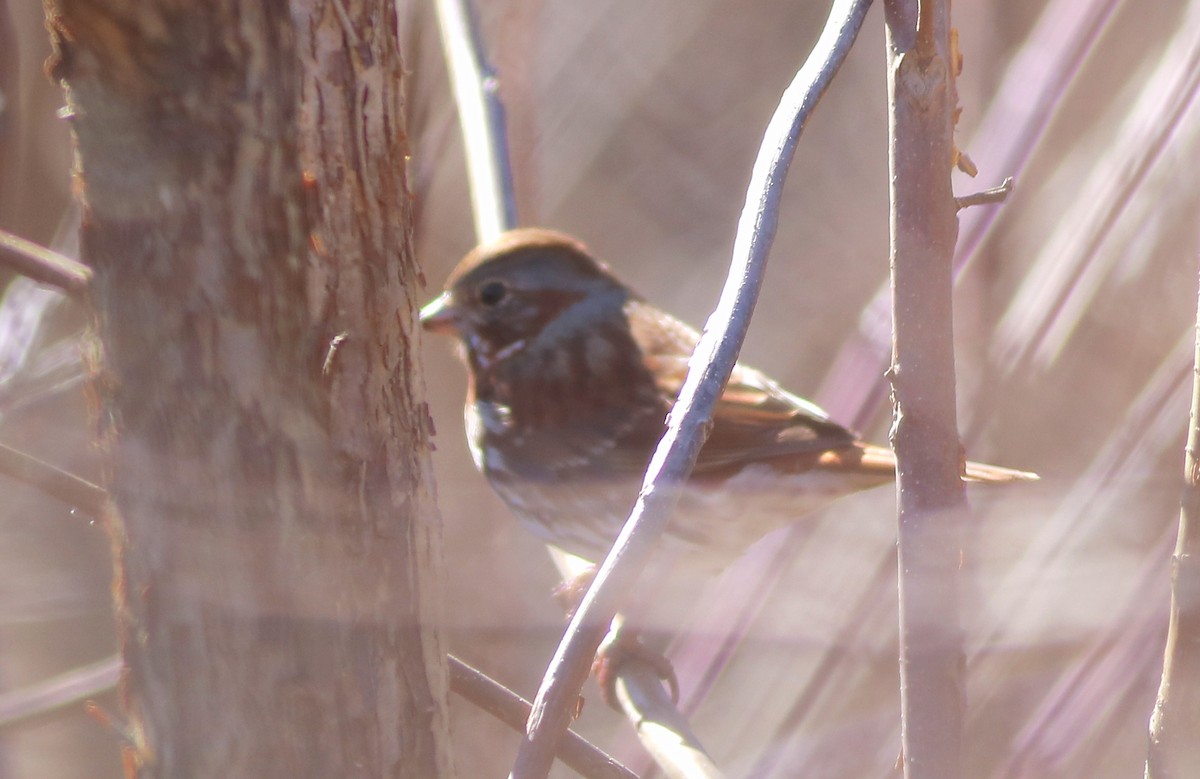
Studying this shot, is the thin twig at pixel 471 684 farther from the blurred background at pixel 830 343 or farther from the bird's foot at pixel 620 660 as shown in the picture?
the bird's foot at pixel 620 660

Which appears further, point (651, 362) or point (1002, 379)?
point (651, 362)

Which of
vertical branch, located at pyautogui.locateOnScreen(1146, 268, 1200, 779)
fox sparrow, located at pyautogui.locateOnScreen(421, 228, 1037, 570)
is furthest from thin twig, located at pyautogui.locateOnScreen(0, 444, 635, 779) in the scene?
fox sparrow, located at pyautogui.locateOnScreen(421, 228, 1037, 570)

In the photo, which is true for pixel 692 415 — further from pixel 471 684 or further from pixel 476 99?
pixel 476 99

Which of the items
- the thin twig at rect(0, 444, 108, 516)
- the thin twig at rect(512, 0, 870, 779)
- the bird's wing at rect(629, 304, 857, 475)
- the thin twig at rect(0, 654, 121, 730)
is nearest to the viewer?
the thin twig at rect(512, 0, 870, 779)

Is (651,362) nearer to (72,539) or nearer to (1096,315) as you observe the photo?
(1096,315)

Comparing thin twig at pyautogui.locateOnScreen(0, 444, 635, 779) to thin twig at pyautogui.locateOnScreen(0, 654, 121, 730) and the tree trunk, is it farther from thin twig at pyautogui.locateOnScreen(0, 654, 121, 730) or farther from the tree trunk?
thin twig at pyautogui.locateOnScreen(0, 654, 121, 730)

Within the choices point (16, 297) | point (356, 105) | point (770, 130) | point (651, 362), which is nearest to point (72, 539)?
point (16, 297)

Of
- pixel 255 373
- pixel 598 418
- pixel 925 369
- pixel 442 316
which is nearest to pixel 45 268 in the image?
pixel 255 373
